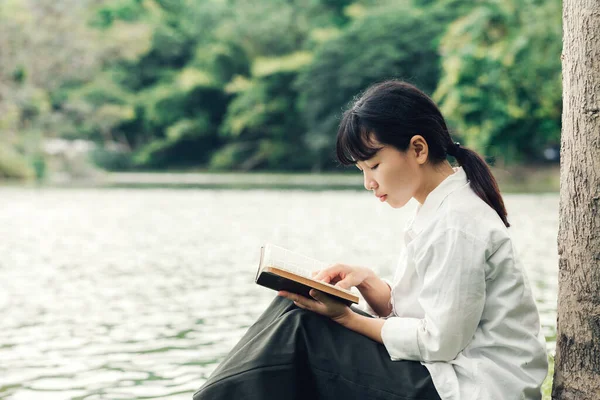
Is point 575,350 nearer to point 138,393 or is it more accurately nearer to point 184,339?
point 138,393

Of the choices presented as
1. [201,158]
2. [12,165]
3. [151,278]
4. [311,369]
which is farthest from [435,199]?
[201,158]

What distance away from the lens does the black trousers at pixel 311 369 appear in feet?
6.82

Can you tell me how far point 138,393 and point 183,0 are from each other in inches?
1779

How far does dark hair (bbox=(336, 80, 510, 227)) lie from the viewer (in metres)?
2.13

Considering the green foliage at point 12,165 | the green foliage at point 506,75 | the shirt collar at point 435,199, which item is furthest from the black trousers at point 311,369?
the green foliage at point 12,165

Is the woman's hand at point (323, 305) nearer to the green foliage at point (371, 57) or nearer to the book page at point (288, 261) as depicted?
the book page at point (288, 261)

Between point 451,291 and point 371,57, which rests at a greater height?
point 371,57

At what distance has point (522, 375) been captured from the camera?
206cm

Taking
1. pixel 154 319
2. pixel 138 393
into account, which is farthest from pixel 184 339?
pixel 138 393

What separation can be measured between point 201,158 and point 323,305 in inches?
1713

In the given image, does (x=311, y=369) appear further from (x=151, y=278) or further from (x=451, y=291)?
(x=151, y=278)

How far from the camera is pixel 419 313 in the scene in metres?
2.20

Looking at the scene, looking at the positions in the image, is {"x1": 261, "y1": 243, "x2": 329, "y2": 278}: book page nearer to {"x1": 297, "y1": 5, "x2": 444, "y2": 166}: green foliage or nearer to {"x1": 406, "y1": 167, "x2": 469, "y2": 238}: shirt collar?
{"x1": 406, "y1": 167, "x2": 469, "y2": 238}: shirt collar

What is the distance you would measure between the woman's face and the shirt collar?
68 millimetres
